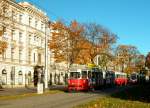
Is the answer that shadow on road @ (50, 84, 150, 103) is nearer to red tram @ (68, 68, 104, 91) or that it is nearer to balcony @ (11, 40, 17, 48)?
red tram @ (68, 68, 104, 91)

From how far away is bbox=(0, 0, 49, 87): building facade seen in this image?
64.8 metres

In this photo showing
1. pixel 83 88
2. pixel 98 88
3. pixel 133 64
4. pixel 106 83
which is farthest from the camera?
pixel 133 64

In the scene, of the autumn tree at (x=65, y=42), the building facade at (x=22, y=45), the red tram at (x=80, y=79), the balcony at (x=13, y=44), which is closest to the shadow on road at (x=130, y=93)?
the red tram at (x=80, y=79)

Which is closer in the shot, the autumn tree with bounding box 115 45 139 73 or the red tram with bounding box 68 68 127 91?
the red tram with bounding box 68 68 127 91

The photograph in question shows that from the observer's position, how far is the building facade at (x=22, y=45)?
64.8 metres

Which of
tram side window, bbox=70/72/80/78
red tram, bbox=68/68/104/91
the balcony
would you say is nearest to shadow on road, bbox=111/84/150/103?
red tram, bbox=68/68/104/91

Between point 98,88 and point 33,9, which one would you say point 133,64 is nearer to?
point 33,9

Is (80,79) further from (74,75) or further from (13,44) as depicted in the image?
A: (13,44)

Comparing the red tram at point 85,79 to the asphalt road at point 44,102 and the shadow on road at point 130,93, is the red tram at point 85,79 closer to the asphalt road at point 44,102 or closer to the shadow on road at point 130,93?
the shadow on road at point 130,93

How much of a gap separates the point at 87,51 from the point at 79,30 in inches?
242

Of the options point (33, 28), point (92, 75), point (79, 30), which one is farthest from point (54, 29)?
point (92, 75)

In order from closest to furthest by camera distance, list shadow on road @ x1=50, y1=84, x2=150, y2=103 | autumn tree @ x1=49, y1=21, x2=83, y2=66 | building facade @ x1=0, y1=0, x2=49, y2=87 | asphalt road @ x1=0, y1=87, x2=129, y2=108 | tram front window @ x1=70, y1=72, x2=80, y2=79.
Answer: asphalt road @ x1=0, y1=87, x2=129, y2=108
shadow on road @ x1=50, y1=84, x2=150, y2=103
tram front window @ x1=70, y1=72, x2=80, y2=79
autumn tree @ x1=49, y1=21, x2=83, y2=66
building facade @ x1=0, y1=0, x2=49, y2=87

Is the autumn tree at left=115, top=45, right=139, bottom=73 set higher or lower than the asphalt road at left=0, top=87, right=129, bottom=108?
higher

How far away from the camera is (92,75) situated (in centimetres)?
4822
